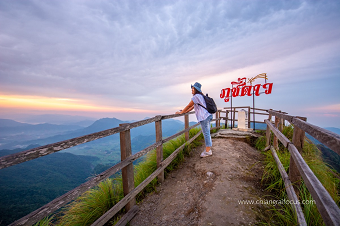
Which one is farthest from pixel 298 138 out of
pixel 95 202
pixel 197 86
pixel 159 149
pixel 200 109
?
pixel 95 202

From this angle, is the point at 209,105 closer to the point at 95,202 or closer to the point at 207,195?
the point at 207,195

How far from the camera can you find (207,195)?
3020mm

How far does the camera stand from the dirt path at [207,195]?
2500mm

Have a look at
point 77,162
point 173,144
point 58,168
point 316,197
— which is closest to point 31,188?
point 58,168

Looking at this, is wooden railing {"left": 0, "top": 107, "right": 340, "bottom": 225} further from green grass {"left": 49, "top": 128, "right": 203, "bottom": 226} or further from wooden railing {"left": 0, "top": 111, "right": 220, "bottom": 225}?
green grass {"left": 49, "top": 128, "right": 203, "bottom": 226}

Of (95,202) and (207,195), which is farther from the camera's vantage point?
(207,195)

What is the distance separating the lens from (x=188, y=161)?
4859mm

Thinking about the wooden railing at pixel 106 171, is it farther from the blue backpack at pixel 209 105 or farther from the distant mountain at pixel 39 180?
the distant mountain at pixel 39 180

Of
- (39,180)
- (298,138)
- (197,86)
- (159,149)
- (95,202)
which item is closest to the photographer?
(298,138)

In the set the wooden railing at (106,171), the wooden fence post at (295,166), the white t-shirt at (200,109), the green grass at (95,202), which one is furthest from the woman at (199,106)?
the wooden fence post at (295,166)

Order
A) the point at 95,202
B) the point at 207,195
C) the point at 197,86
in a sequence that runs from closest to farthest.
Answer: the point at 95,202, the point at 207,195, the point at 197,86

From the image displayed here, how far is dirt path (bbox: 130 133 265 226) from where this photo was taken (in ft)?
8.20

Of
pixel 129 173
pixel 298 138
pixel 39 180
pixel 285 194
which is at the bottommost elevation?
pixel 39 180

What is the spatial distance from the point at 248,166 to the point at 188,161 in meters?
1.66
